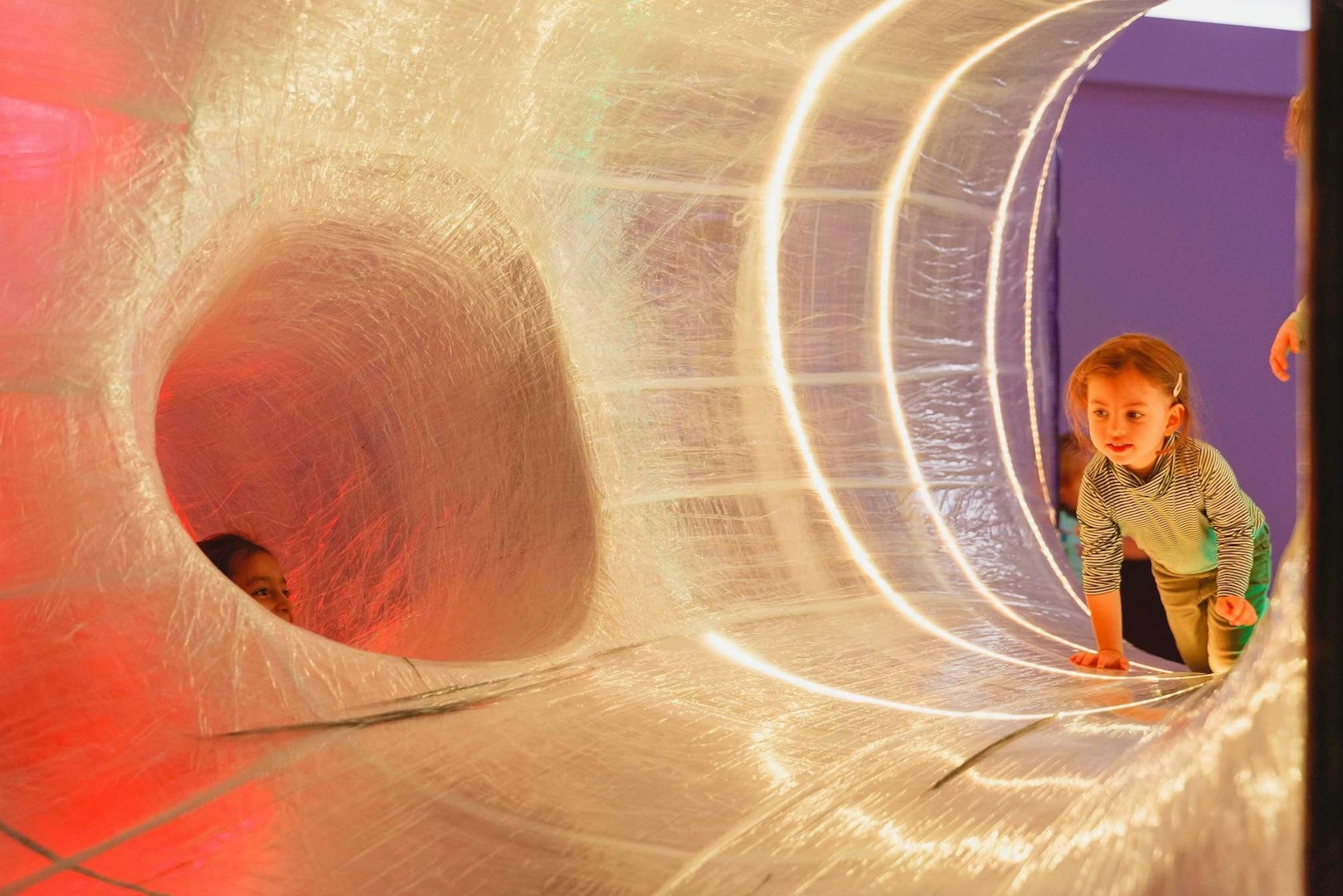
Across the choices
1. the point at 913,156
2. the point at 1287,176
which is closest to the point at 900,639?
the point at 913,156

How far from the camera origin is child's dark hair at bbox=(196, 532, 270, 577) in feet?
5.36

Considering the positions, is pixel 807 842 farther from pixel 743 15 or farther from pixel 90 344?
pixel 743 15

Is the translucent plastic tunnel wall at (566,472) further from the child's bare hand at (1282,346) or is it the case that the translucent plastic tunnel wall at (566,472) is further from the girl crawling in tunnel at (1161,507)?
the child's bare hand at (1282,346)

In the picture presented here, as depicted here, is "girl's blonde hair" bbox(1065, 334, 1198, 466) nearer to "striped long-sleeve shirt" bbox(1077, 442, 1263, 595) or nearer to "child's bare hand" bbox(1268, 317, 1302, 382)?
"striped long-sleeve shirt" bbox(1077, 442, 1263, 595)

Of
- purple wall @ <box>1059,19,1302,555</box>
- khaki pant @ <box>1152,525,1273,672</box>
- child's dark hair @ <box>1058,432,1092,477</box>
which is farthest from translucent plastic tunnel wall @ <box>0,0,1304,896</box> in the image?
purple wall @ <box>1059,19,1302,555</box>

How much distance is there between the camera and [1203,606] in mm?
1328

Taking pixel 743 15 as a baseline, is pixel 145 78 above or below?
→ below

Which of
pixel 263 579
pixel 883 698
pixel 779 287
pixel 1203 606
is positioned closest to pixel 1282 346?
pixel 883 698

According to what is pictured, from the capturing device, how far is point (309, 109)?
110 centimetres

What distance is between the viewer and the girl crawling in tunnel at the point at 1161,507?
1.24m

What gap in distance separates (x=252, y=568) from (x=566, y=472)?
52cm

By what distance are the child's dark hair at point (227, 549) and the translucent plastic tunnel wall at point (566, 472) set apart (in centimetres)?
11

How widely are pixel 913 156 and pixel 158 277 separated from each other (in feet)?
2.97

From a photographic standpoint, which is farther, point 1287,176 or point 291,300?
point 1287,176
